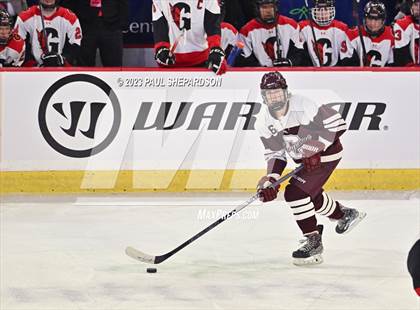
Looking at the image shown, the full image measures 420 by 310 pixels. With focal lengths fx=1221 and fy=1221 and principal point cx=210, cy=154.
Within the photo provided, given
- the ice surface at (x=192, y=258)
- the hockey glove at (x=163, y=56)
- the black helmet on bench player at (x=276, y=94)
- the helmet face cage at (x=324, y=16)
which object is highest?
the black helmet on bench player at (x=276, y=94)

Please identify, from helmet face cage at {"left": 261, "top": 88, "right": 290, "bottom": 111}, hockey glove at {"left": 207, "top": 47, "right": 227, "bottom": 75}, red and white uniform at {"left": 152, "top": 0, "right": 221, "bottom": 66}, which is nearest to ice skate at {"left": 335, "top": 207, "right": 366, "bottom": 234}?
helmet face cage at {"left": 261, "top": 88, "right": 290, "bottom": 111}

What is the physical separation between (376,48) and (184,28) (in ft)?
4.15

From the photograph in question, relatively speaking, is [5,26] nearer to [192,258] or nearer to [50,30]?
[50,30]

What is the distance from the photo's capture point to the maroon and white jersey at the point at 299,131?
5.93m

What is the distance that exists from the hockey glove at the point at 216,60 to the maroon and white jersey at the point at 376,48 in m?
1.03

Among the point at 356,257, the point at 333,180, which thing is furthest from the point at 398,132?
the point at 356,257

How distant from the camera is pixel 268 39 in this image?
771cm

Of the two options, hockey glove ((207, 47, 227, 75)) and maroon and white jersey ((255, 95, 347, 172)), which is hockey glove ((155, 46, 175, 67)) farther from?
maroon and white jersey ((255, 95, 347, 172))

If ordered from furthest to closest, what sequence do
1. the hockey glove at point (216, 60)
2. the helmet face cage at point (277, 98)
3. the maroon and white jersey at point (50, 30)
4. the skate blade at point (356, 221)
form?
1. the maroon and white jersey at point (50, 30)
2. the hockey glove at point (216, 60)
3. the skate blade at point (356, 221)
4. the helmet face cage at point (277, 98)

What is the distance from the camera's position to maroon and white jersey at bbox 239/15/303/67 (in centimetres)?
767

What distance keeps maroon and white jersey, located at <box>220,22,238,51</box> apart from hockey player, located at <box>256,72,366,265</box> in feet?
4.57

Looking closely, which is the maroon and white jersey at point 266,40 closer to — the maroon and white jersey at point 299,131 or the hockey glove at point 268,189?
the maroon and white jersey at point 299,131

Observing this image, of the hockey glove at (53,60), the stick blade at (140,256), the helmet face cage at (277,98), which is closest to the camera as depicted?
the stick blade at (140,256)

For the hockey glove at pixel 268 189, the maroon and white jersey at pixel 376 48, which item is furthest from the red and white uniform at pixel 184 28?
the hockey glove at pixel 268 189
